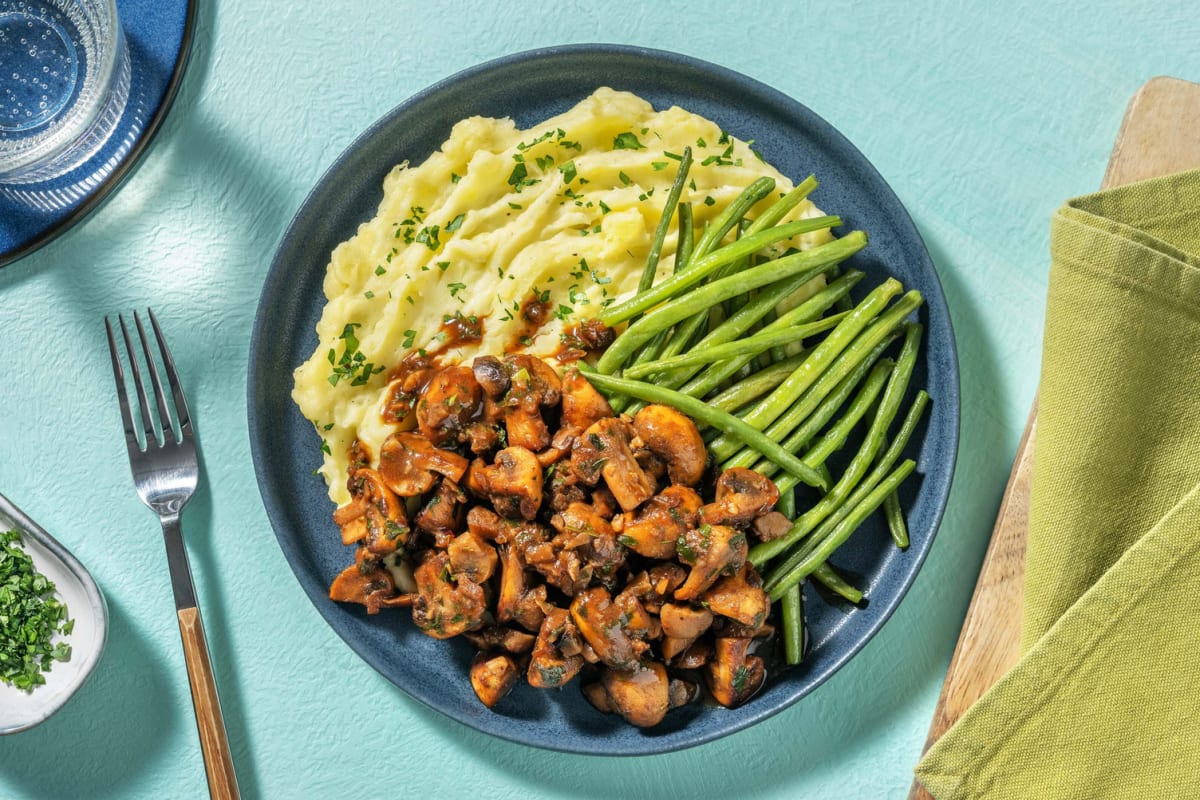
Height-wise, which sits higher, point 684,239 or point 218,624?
point 684,239

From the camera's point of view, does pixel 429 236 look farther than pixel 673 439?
Yes

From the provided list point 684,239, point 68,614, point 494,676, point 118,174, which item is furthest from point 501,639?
point 118,174

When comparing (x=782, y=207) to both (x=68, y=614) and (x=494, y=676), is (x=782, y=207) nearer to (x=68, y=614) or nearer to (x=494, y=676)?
(x=494, y=676)

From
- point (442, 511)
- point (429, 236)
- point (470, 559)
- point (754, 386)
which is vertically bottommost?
point (470, 559)

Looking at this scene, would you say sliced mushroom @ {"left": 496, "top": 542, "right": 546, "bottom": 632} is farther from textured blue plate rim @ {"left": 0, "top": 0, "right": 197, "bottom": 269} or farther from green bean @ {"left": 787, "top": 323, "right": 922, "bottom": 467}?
textured blue plate rim @ {"left": 0, "top": 0, "right": 197, "bottom": 269}

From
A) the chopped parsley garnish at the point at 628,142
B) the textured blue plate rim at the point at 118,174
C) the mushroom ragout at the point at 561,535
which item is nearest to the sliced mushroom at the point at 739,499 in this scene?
the mushroom ragout at the point at 561,535

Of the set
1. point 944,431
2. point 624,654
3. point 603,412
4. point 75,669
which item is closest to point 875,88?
point 944,431

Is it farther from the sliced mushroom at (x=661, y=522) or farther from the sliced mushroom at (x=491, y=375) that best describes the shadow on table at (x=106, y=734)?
the sliced mushroom at (x=661, y=522)
